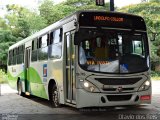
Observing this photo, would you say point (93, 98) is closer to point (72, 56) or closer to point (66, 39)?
point (72, 56)

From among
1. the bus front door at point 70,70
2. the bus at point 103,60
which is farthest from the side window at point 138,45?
the bus front door at point 70,70

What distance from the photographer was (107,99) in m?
11.2

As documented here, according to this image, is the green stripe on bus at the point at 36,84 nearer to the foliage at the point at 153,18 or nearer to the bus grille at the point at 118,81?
the bus grille at the point at 118,81

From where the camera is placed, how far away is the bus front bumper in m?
11.1

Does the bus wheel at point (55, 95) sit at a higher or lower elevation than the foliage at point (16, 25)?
lower

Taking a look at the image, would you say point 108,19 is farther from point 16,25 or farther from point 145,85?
point 16,25

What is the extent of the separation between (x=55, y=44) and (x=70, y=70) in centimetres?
201

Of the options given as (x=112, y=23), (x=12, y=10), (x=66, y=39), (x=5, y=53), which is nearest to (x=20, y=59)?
(x=66, y=39)

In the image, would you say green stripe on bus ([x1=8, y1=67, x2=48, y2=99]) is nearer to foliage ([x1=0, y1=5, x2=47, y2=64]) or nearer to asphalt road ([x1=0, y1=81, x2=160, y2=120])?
asphalt road ([x1=0, y1=81, x2=160, y2=120])

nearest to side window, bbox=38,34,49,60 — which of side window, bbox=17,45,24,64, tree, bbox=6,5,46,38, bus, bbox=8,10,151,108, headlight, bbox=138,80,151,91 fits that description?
bus, bbox=8,10,151,108

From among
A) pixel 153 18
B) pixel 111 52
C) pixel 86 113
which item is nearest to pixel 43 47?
pixel 86 113

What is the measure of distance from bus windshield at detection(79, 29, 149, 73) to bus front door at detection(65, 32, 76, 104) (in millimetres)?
562

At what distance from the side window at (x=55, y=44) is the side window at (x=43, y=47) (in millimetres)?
619

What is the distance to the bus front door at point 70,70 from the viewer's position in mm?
11727
